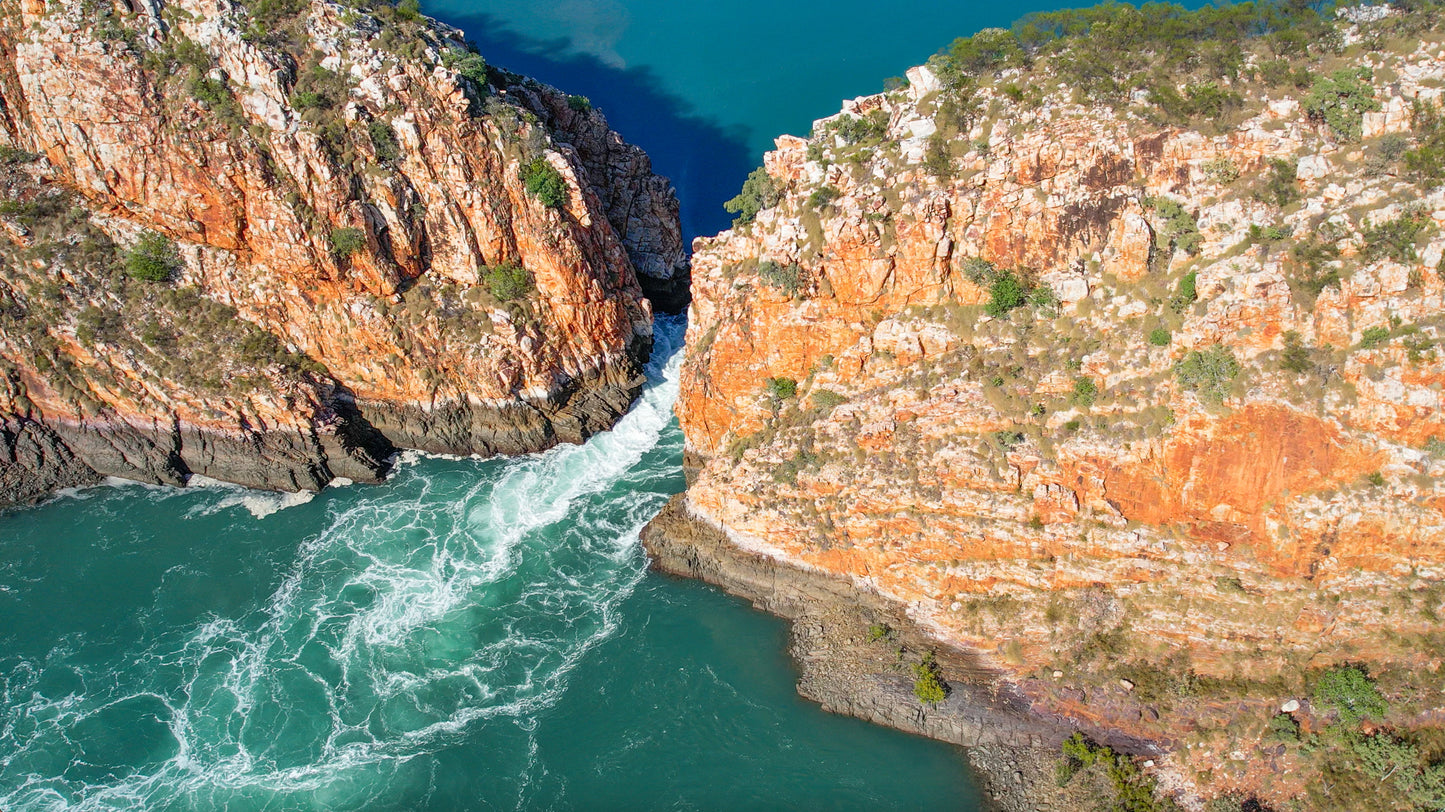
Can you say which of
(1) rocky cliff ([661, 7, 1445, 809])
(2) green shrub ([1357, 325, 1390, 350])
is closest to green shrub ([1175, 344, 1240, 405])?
(1) rocky cliff ([661, 7, 1445, 809])

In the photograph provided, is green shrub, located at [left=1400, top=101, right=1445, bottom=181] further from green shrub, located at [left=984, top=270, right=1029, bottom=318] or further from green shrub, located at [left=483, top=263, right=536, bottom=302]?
green shrub, located at [left=483, top=263, right=536, bottom=302]

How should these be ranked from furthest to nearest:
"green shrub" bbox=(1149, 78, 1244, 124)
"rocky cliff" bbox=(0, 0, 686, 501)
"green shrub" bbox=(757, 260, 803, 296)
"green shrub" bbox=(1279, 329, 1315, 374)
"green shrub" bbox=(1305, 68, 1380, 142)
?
"rocky cliff" bbox=(0, 0, 686, 501) < "green shrub" bbox=(757, 260, 803, 296) < "green shrub" bbox=(1149, 78, 1244, 124) < "green shrub" bbox=(1305, 68, 1380, 142) < "green shrub" bbox=(1279, 329, 1315, 374)

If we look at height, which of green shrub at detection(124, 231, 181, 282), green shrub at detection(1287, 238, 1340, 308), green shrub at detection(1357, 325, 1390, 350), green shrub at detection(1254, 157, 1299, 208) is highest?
green shrub at detection(1254, 157, 1299, 208)

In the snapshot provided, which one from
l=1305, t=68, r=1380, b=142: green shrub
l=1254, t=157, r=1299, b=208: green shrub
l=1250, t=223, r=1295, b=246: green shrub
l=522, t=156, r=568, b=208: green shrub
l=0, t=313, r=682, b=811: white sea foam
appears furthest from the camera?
l=522, t=156, r=568, b=208: green shrub

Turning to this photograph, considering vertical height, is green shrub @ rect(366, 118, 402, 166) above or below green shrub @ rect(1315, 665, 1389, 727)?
above

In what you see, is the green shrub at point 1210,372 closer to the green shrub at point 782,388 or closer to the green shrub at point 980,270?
the green shrub at point 980,270

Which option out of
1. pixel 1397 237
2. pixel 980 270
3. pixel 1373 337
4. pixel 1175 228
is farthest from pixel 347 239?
pixel 1397 237

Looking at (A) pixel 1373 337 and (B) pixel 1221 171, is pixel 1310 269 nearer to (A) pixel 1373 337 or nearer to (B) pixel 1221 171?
(A) pixel 1373 337

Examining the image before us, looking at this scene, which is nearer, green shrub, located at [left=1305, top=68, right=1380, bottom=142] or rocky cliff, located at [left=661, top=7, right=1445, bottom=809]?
rocky cliff, located at [left=661, top=7, right=1445, bottom=809]
